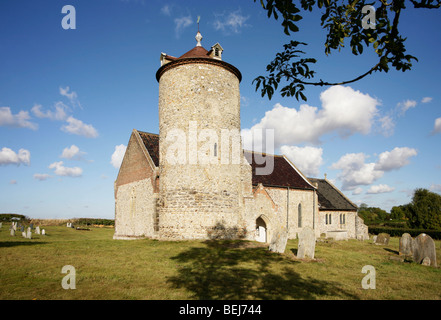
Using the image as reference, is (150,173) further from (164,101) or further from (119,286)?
(119,286)

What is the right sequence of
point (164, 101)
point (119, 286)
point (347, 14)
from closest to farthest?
point (347, 14) < point (119, 286) < point (164, 101)

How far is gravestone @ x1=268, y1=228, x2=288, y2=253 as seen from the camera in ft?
49.9

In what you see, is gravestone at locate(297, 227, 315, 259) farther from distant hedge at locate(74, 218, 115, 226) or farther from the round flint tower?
distant hedge at locate(74, 218, 115, 226)

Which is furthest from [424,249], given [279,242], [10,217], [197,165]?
[10,217]

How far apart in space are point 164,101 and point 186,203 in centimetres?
822

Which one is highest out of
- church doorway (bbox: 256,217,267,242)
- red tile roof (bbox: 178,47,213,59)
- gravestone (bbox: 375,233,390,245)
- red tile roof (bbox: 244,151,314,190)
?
red tile roof (bbox: 178,47,213,59)

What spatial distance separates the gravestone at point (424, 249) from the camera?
1384cm

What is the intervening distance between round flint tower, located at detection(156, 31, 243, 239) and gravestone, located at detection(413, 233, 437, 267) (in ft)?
35.5

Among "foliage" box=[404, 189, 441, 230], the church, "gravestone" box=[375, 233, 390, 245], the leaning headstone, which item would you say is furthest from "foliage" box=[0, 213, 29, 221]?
"foliage" box=[404, 189, 441, 230]

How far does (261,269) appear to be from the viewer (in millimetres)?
11289

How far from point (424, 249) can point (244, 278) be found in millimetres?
10996

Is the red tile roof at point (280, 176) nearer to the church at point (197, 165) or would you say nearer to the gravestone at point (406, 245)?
the church at point (197, 165)
